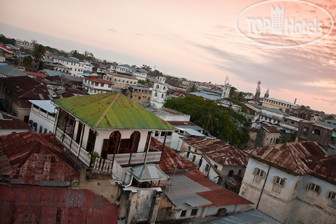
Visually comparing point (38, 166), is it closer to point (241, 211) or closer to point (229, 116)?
point (241, 211)

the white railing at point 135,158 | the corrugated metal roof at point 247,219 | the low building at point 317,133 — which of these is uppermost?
the low building at point 317,133

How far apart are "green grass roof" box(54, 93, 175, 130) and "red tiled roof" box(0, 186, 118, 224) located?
3.34m

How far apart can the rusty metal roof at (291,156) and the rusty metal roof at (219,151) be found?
642cm

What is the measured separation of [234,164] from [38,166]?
20.4m

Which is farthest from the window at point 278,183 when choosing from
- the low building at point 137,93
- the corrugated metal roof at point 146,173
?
the low building at point 137,93

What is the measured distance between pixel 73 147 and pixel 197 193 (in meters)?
8.33

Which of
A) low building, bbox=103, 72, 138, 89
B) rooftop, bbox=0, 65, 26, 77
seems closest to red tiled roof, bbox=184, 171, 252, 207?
rooftop, bbox=0, 65, 26, 77

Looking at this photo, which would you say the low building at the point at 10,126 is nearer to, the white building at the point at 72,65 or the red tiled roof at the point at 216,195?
the red tiled roof at the point at 216,195

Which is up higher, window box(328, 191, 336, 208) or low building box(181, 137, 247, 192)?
window box(328, 191, 336, 208)

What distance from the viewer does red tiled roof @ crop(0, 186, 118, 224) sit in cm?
929

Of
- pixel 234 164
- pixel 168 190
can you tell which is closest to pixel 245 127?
pixel 234 164

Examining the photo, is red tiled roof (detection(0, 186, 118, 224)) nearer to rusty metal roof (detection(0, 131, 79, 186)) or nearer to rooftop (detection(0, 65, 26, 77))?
rusty metal roof (detection(0, 131, 79, 186))

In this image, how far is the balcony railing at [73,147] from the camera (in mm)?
11739

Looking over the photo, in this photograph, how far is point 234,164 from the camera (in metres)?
26.5
